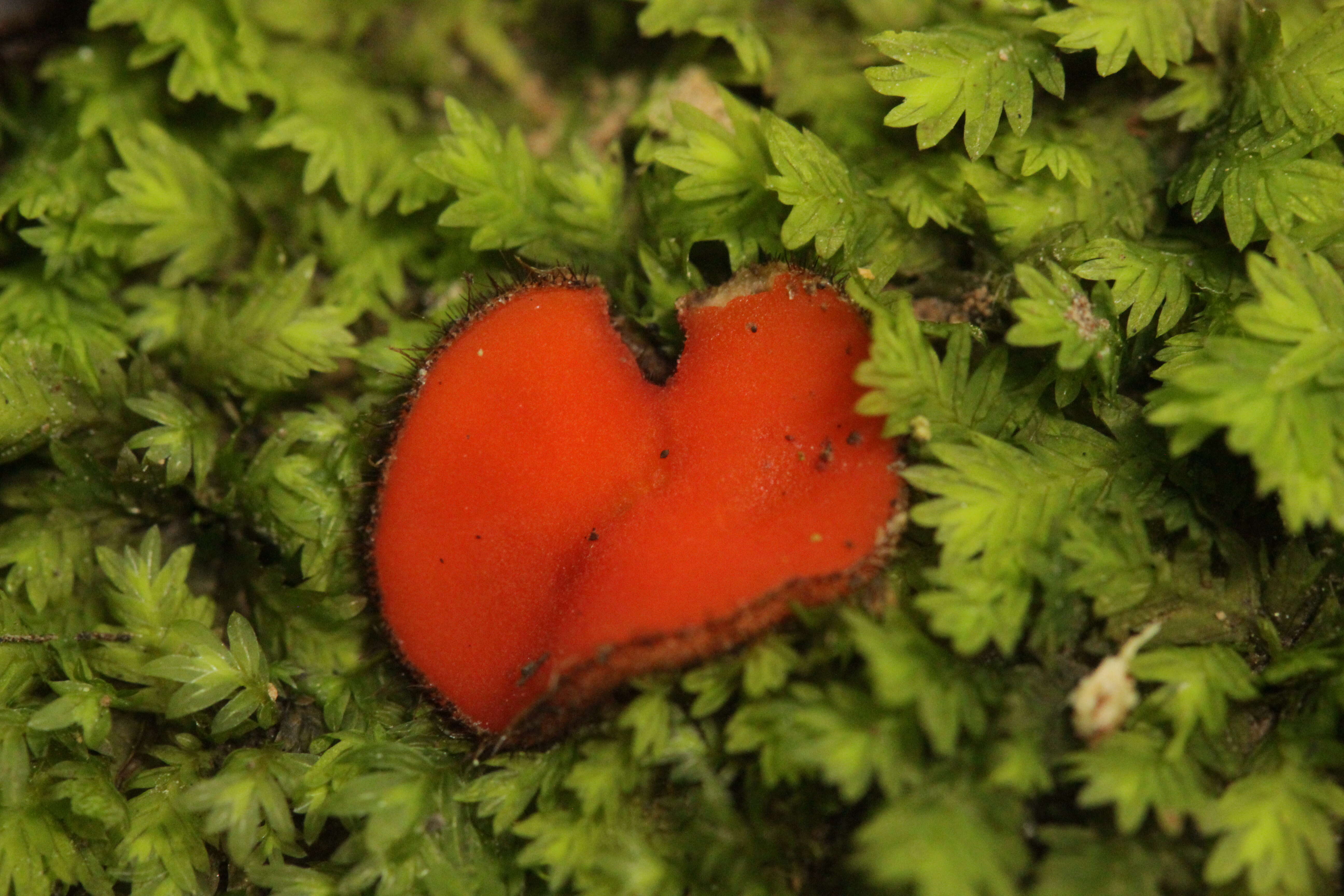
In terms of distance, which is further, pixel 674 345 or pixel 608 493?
pixel 674 345

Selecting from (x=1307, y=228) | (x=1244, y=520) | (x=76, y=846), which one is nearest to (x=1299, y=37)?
(x=1307, y=228)

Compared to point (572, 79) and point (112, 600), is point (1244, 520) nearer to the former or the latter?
point (572, 79)

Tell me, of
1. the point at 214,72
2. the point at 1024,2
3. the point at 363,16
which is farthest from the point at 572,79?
the point at 1024,2

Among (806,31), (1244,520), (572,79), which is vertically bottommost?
(1244,520)

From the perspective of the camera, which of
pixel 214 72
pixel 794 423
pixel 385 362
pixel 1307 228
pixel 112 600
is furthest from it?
pixel 214 72

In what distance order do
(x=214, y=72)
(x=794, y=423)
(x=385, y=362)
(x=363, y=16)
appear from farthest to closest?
(x=363, y=16), (x=214, y=72), (x=385, y=362), (x=794, y=423)

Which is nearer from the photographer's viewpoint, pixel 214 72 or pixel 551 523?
pixel 551 523

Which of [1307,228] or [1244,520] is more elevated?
[1307,228]

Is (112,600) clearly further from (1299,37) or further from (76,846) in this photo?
(1299,37)
